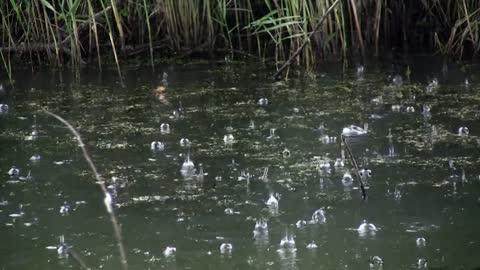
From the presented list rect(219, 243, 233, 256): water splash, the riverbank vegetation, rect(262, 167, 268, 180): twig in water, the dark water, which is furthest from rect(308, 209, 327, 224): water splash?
the riverbank vegetation

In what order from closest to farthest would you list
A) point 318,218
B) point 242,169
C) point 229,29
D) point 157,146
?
point 318,218, point 242,169, point 157,146, point 229,29

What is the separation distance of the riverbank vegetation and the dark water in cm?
28

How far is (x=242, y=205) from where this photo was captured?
13.5 feet

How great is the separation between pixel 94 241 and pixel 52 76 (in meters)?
3.37

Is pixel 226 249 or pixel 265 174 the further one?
pixel 265 174

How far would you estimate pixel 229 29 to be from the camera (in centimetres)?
778

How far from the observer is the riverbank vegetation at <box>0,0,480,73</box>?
6816 mm

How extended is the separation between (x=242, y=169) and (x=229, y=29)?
3.28 metres

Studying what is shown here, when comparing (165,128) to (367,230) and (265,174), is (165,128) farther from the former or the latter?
(367,230)

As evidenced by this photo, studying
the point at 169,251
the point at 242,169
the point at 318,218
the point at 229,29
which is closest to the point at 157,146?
the point at 242,169

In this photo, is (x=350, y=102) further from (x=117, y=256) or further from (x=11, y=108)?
(x=117, y=256)

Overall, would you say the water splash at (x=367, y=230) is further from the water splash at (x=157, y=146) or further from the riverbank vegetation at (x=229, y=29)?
the riverbank vegetation at (x=229, y=29)

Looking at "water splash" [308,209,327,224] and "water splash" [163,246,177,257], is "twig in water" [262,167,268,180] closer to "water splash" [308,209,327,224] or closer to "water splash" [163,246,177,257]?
"water splash" [308,209,327,224]

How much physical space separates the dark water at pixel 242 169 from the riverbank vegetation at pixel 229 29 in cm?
28
